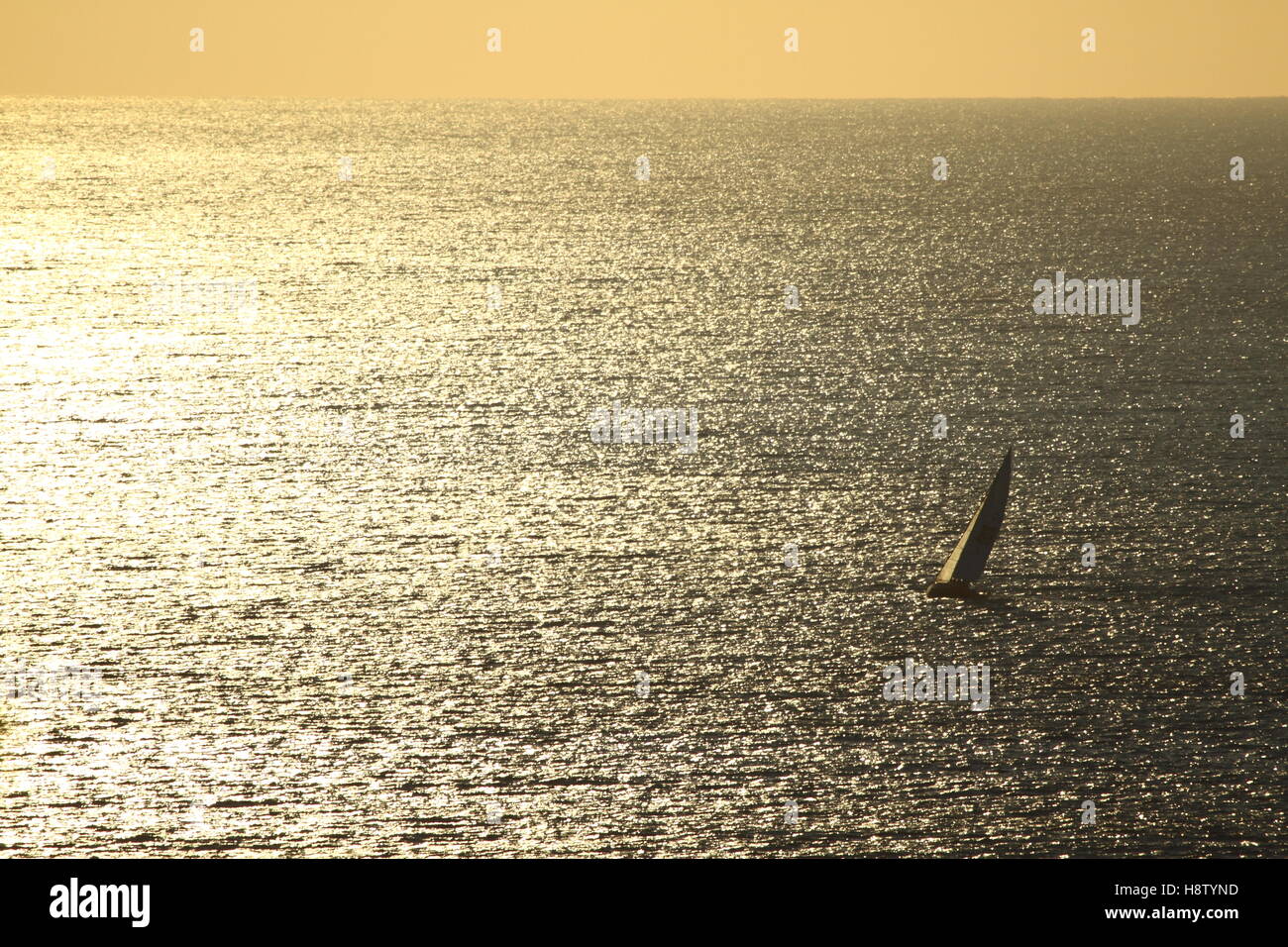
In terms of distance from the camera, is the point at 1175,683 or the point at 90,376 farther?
the point at 90,376

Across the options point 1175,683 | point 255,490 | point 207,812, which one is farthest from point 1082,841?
point 255,490

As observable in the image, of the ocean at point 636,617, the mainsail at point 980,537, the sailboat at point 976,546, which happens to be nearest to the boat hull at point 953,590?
the sailboat at point 976,546

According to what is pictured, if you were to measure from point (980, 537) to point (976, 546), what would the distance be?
61cm

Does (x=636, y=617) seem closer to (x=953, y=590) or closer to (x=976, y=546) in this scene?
(x=953, y=590)

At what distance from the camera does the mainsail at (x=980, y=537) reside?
316 feet

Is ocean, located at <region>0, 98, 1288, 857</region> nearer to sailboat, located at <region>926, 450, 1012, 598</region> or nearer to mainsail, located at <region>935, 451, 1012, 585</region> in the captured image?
sailboat, located at <region>926, 450, 1012, 598</region>

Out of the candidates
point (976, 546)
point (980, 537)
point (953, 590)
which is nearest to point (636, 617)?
point (953, 590)

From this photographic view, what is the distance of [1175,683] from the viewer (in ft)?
273

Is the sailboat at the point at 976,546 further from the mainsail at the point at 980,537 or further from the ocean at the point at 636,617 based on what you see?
the ocean at the point at 636,617

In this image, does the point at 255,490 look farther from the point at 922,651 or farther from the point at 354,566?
the point at 922,651

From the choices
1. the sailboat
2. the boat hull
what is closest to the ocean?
the boat hull

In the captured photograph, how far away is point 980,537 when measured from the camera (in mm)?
96688

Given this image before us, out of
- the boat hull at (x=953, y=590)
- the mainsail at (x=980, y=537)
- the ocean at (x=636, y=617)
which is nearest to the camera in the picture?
the ocean at (x=636, y=617)
